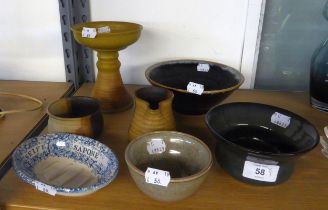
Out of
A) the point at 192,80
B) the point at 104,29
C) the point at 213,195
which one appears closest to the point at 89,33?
the point at 104,29

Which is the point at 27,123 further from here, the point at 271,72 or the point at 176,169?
the point at 271,72

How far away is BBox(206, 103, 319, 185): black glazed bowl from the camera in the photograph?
0.53 m

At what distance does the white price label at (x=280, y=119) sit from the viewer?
66 centimetres

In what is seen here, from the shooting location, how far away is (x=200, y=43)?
35.7 inches

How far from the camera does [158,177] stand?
0.49m

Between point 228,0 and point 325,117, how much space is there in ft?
1.30

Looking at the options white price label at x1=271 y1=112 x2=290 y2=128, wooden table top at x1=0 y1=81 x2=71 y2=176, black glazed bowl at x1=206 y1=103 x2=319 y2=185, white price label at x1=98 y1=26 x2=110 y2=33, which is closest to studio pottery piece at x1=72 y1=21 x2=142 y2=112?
white price label at x1=98 y1=26 x2=110 y2=33

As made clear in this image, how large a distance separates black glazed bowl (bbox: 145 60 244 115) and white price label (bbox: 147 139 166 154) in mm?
145

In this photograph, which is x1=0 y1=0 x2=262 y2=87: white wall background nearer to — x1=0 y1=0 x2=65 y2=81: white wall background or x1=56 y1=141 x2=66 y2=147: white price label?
x1=0 y1=0 x2=65 y2=81: white wall background

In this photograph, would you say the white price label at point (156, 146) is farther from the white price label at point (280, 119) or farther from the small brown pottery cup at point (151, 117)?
the white price label at point (280, 119)

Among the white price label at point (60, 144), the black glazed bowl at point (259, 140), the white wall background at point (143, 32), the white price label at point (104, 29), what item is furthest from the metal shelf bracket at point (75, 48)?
the black glazed bowl at point (259, 140)

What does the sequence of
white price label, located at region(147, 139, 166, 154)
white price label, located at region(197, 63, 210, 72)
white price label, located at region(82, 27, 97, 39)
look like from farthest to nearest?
1. white price label, located at region(197, 63, 210, 72)
2. white price label, located at region(82, 27, 97, 39)
3. white price label, located at region(147, 139, 166, 154)

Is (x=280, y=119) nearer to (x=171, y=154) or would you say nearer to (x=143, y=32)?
(x=171, y=154)

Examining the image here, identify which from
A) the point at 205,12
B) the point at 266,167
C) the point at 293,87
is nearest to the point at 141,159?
the point at 266,167
